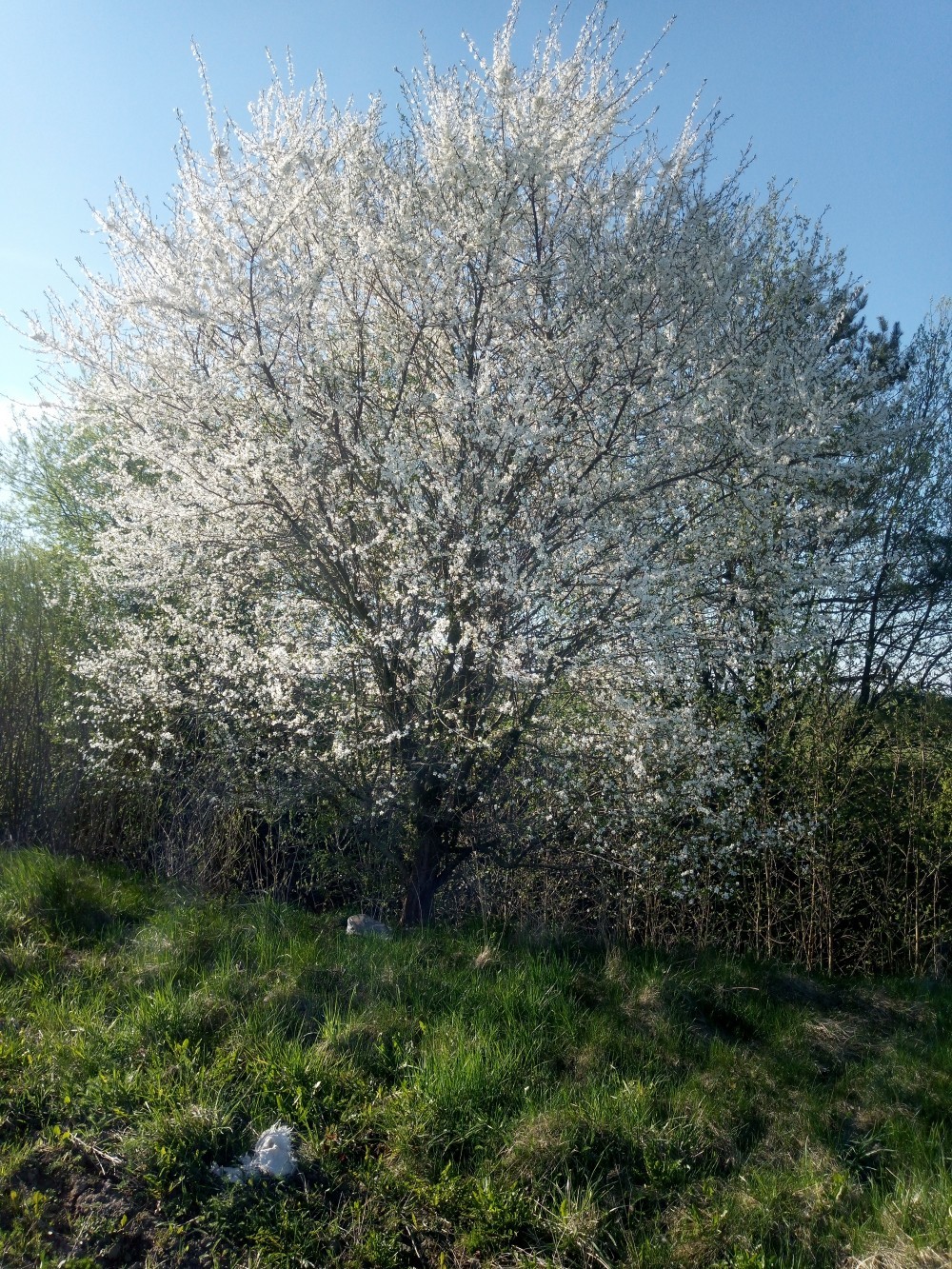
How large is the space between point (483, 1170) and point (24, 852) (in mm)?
4293

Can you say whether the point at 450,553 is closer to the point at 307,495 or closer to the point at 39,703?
the point at 307,495

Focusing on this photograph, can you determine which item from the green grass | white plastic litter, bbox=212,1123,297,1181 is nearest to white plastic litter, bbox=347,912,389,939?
the green grass

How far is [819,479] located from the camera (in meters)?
6.25

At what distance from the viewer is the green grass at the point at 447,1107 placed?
8.29ft

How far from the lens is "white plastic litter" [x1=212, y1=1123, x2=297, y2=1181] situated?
2.72 m

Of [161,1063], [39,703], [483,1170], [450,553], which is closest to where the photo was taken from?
[483,1170]

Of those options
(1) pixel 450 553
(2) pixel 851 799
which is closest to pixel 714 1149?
(1) pixel 450 553

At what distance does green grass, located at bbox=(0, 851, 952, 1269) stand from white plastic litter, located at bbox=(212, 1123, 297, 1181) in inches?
1.4

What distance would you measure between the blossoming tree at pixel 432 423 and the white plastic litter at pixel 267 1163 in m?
2.63

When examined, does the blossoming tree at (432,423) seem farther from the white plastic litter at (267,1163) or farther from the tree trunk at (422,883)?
the white plastic litter at (267,1163)

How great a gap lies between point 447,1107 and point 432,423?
408 centimetres

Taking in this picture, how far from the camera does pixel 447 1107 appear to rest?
2973 millimetres

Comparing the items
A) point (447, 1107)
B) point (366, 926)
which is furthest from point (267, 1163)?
point (366, 926)

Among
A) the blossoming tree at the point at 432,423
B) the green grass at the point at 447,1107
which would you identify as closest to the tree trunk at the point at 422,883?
the blossoming tree at the point at 432,423
